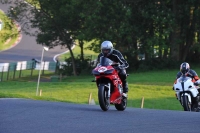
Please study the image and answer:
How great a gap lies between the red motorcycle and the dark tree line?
30.9m

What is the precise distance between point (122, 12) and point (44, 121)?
36336 mm

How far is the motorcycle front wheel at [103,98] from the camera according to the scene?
14602 mm

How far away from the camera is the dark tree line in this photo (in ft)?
155

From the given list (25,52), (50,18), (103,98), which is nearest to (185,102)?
(103,98)

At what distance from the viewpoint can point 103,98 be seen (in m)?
14.7

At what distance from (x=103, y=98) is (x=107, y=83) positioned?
0.53 metres

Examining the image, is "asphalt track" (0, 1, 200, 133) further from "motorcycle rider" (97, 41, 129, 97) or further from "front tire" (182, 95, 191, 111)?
"front tire" (182, 95, 191, 111)

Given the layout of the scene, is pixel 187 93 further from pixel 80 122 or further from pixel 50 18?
pixel 50 18

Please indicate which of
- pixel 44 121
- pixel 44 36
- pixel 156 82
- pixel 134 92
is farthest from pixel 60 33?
pixel 44 121

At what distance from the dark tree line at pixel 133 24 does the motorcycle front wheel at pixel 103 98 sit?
31434 millimetres

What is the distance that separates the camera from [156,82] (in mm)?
40781

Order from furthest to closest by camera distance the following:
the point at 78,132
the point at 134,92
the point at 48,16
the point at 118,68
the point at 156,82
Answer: the point at 48,16 → the point at 156,82 → the point at 134,92 → the point at 118,68 → the point at 78,132

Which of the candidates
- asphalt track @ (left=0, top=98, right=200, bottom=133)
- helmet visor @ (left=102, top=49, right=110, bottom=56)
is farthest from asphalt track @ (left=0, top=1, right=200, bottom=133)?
helmet visor @ (left=102, top=49, right=110, bottom=56)

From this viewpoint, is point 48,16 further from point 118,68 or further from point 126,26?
point 118,68
